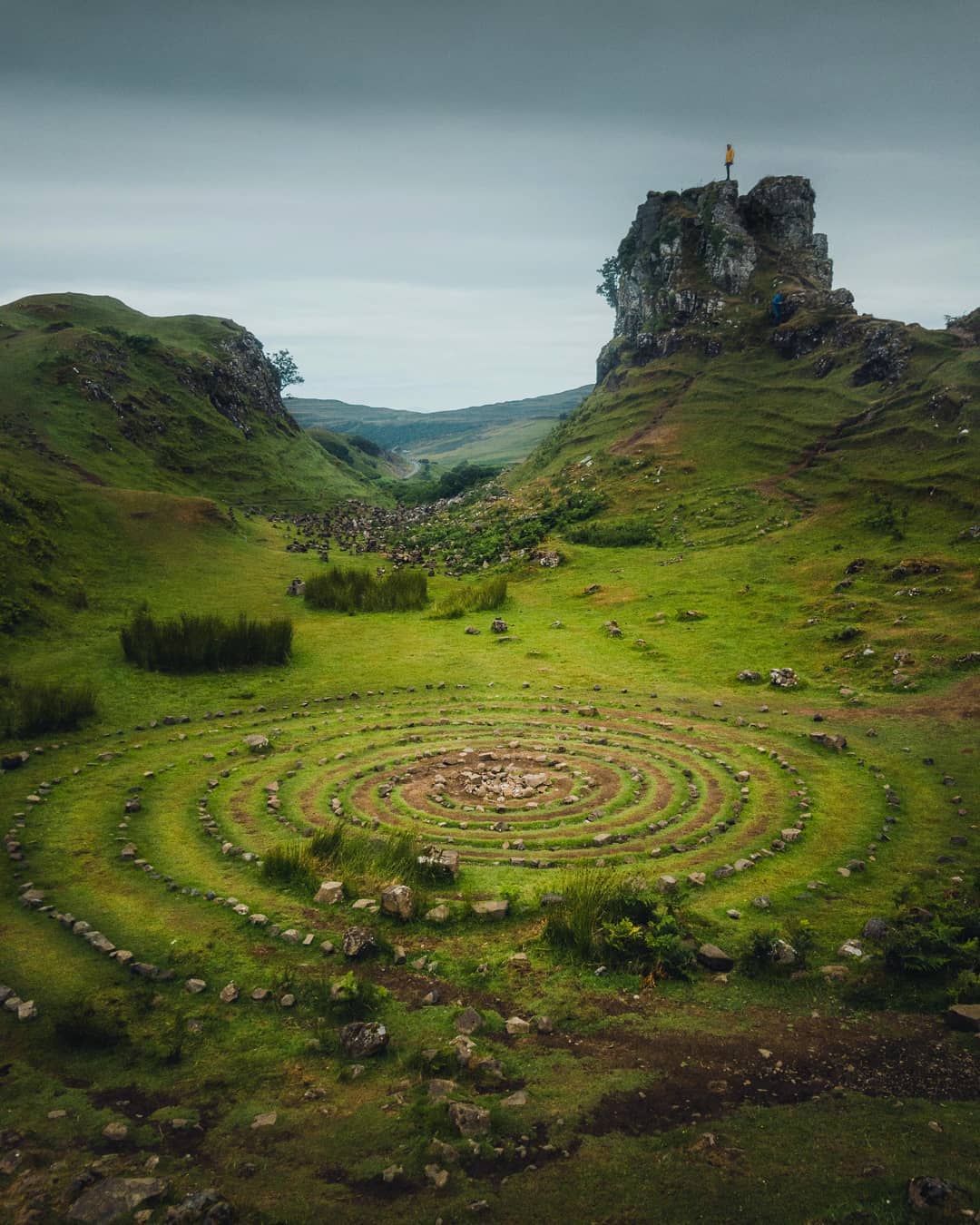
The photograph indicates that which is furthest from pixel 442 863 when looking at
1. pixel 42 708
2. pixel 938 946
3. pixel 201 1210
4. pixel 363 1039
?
pixel 42 708

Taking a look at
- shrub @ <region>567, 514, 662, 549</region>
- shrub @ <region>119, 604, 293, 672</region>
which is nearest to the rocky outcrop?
shrub @ <region>567, 514, 662, 549</region>

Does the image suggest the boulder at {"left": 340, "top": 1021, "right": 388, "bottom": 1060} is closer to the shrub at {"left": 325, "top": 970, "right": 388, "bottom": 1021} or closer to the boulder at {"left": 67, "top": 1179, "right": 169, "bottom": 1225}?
the shrub at {"left": 325, "top": 970, "right": 388, "bottom": 1021}

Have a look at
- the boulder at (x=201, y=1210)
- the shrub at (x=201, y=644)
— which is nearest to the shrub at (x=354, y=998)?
the boulder at (x=201, y=1210)

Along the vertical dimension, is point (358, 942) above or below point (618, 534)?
below

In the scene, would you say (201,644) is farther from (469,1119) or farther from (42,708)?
(469,1119)

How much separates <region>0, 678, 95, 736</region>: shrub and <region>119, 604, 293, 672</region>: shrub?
4546 mm

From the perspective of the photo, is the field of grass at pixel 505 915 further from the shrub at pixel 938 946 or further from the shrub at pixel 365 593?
the shrub at pixel 365 593

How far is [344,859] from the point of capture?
1340 cm

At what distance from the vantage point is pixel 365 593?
135ft

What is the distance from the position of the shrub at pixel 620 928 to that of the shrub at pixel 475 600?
27.8 m

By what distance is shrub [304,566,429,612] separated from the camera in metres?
40.3

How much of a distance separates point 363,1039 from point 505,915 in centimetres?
362

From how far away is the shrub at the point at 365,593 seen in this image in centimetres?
4028

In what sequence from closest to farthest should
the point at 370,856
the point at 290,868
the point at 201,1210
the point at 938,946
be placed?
the point at 201,1210 → the point at 938,946 → the point at 290,868 → the point at 370,856
